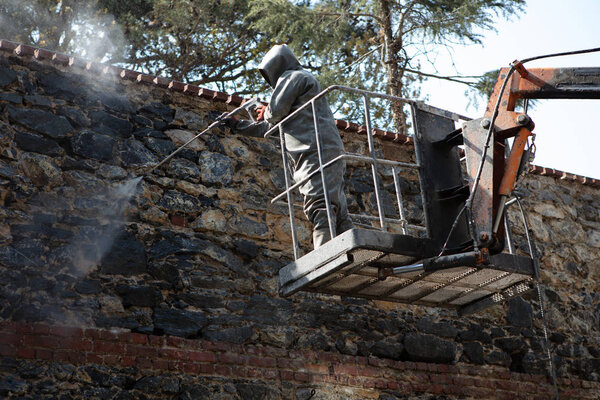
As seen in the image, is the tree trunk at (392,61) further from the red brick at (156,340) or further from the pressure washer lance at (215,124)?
the red brick at (156,340)

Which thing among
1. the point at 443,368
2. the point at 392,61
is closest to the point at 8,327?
the point at 443,368

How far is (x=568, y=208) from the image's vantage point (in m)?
10.5

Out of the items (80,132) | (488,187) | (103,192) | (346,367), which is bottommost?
(346,367)

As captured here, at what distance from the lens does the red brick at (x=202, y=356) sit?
7.20m

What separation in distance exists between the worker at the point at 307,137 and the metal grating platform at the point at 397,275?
1.17 feet

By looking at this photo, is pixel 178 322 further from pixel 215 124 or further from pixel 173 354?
pixel 215 124

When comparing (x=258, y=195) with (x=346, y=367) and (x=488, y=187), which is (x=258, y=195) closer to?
(x=346, y=367)

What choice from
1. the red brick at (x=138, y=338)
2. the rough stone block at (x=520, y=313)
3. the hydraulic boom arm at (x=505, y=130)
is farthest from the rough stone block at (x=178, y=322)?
the rough stone block at (x=520, y=313)

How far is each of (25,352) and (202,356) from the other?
4.95 ft

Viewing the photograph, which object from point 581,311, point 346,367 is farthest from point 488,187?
point 581,311

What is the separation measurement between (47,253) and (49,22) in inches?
370

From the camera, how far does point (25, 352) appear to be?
256 inches

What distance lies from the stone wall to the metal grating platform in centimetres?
109

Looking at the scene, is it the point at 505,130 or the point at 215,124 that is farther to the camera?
the point at 215,124
